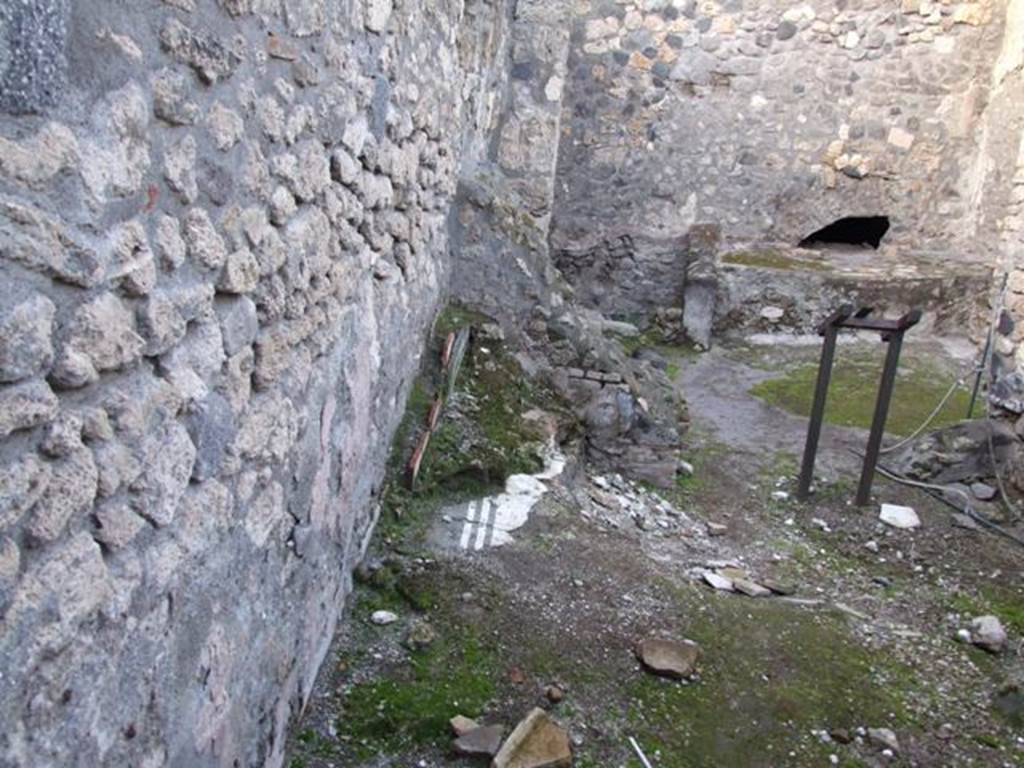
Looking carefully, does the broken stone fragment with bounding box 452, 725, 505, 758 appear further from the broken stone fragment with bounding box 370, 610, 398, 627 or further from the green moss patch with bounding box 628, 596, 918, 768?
the broken stone fragment with bounding box 370, 610, 398, 627

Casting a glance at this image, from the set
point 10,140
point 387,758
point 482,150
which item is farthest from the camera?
point 482,150

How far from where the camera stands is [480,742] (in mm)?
2117

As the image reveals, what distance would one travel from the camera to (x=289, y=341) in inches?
69.4

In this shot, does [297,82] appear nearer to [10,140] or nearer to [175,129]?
[175,129]

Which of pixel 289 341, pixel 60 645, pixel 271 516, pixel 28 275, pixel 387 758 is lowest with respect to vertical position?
pixel 387 758

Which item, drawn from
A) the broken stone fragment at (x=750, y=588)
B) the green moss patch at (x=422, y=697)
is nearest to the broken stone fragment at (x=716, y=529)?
the broken stone fragment at (x=750, y=588)

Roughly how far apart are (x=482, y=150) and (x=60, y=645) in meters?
4.48

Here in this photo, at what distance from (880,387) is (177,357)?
150 inches

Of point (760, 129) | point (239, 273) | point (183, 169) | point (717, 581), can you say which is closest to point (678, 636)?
point (717, 581)

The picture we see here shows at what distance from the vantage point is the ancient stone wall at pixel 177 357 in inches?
35.6

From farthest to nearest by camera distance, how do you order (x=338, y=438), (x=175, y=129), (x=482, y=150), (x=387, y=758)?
1. (x=482, y=150)
2. (x=338, y=438)
3. (x=387, y=758)
4. (x=175, y=129)

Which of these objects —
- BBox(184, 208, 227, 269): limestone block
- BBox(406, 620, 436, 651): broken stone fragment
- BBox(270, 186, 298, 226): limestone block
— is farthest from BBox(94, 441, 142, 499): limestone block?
BBox(406, 620, 436, 651): broken stone fragment

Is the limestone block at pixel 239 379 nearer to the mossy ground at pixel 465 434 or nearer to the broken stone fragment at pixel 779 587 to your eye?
the mossy ground at pixel 465 434

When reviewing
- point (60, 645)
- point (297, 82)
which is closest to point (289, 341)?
point (297, 82)
